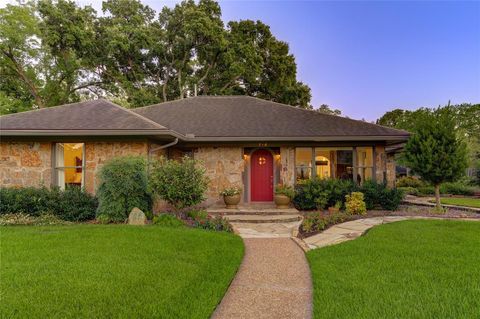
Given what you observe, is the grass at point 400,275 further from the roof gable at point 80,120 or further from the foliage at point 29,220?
the foliage at point 29,220

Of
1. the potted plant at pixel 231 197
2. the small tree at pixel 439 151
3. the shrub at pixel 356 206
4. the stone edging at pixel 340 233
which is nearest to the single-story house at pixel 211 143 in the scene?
the potted plant at pixel 231 197

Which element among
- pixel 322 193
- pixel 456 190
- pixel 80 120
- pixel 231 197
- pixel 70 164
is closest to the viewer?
pixel 80 120

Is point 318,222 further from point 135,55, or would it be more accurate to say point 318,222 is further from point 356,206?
point 135,55

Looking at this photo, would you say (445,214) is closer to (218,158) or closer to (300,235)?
(300,235)

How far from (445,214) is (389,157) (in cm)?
389

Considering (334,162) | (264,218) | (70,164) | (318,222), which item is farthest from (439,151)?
(70,164)

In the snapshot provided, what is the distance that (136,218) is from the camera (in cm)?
732

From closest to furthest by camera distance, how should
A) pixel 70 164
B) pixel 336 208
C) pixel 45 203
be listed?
pixel 45 203 < pixel 70 164 < pixel 336 208

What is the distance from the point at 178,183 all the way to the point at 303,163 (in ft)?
A: 17.2

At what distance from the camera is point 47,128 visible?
840 centimetres

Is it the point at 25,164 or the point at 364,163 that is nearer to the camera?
the point at 25,164

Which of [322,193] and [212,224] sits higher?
[322,193]

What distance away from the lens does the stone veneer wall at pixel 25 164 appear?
354 inches

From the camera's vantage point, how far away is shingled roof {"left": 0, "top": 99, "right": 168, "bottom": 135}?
8.30 metres
